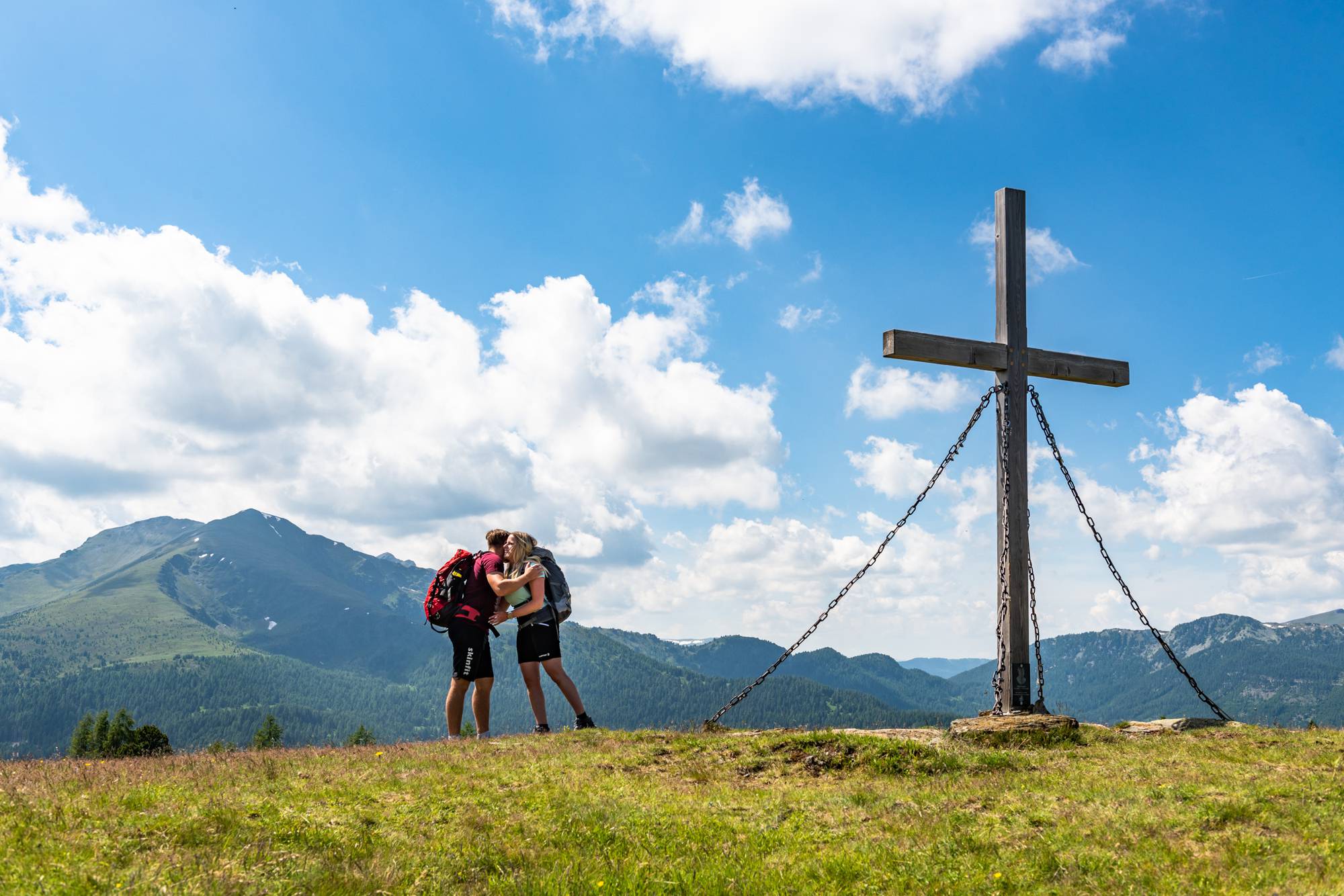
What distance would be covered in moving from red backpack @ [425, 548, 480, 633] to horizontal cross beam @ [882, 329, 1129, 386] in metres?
6.65

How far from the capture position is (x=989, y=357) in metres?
13.4

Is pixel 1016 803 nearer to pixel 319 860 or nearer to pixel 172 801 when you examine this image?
pixel 319 860

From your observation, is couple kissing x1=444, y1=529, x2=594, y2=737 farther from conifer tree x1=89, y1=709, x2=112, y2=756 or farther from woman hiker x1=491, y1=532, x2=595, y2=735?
conifer tree x1=89, y1=709, x2=112, y2=756

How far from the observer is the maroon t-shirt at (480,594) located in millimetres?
12617

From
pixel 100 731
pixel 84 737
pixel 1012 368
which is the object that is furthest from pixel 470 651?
pixel 84 737

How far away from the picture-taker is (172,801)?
6.97m

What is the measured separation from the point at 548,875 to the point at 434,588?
794 centimetres

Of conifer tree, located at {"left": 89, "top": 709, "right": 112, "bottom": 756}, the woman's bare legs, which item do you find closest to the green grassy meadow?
the woman's bare legs

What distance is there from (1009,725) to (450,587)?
762 cm

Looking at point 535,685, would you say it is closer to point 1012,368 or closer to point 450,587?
point 450,587

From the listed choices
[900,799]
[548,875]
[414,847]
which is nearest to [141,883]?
[414,847]

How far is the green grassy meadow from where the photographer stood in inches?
216

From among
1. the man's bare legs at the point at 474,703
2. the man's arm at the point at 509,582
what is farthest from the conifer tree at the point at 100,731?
the man's arm at the point at 509,582

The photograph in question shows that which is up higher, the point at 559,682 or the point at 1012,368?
the point at 1012,368
